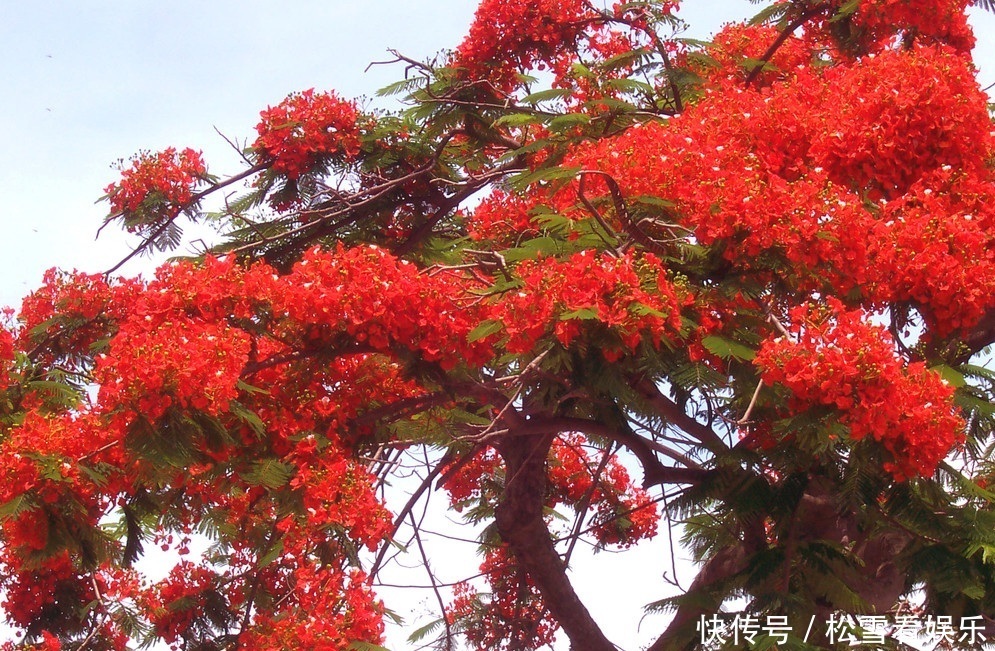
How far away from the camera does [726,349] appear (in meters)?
5.02

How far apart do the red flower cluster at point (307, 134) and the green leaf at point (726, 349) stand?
4.25m

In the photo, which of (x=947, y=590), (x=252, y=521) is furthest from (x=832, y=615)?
(x=252, y=521)

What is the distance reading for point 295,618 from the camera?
5230 mm

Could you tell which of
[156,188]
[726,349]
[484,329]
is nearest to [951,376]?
[726,349]

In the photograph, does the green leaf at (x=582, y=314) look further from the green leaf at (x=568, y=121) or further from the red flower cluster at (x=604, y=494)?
the red flower cluster at (x=604, y=494)

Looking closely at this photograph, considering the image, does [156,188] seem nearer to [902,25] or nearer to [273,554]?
[273,554]

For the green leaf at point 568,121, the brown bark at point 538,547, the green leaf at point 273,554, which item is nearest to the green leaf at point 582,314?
the green leaf at point 273,554

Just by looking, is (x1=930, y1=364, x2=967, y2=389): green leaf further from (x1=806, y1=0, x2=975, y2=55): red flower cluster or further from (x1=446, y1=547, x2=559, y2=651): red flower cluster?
(x1=446, y1=547, x2=559, y2=651): red flower cluster

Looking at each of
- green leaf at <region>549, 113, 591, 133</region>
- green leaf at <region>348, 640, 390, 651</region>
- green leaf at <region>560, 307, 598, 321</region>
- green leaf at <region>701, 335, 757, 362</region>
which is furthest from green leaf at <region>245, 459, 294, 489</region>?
green leaf at <region>549, 113, 591, 133</region>

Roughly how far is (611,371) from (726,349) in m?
0.52

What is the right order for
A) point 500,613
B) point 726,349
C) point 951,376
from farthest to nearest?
point 500,613 < point 951,376 < point 726,349

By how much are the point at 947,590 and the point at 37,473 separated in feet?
13.7

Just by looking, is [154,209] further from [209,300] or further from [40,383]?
[209,300]

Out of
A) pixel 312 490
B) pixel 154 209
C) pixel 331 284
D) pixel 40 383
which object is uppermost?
pixel 154 209
